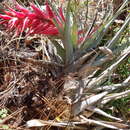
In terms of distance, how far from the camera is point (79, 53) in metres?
1.60

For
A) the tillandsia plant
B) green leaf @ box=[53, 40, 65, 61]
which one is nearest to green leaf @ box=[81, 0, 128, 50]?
the tillandsia plant

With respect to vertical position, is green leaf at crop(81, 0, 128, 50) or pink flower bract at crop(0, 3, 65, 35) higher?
pink flower bract at crop(0, 3, 65, 35)

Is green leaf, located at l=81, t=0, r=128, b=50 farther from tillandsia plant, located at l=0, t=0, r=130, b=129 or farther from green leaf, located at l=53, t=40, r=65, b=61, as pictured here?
green leaf, located at l=53, t=40, r=65, b=61

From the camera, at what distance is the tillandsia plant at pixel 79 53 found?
1.45 metres

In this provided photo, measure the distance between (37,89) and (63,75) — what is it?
0.17 metres

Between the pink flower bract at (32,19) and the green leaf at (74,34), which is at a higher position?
the pink flower bract at (32,19)

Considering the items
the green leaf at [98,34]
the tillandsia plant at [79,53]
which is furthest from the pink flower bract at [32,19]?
the green leaf at [98,34]

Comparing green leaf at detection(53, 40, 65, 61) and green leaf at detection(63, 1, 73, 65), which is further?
green leaf at detection(53, 40, 65, 61)

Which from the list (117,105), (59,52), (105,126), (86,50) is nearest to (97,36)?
(86,50)

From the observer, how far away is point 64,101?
1487 millimetres

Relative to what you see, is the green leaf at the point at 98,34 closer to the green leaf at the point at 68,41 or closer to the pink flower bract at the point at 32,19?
the green leaf at the point at 68,41

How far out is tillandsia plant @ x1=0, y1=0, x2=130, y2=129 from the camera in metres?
1.45

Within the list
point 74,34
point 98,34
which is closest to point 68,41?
point 74,34

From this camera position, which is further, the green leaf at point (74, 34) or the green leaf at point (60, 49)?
the green leaf at point (60, 49)
